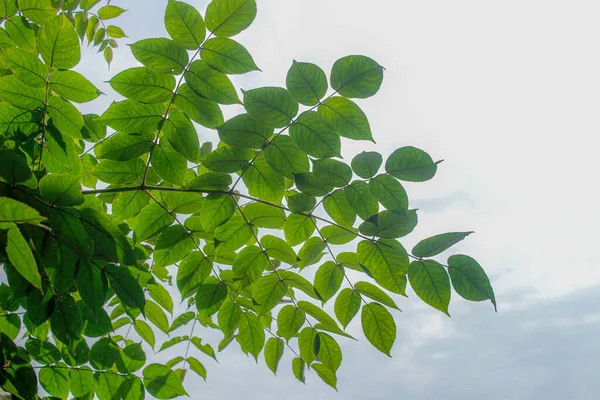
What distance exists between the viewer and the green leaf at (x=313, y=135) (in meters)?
1.93

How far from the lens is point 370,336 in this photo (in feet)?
7.02

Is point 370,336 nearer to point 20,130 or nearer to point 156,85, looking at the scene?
point 156,85

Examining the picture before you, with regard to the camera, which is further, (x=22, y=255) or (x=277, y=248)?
(x=277, y=248)

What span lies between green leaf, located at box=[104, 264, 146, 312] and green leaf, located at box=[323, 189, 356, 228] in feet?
3.07

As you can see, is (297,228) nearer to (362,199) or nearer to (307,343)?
(362,199)

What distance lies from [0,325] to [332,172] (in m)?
1.93

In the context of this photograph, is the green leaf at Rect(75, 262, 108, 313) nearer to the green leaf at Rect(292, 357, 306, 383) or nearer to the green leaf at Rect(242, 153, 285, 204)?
the green leaf at Rect(242, 153, 285, 204)

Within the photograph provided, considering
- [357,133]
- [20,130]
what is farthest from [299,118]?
[20,130]

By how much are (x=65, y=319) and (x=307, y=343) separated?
4.00 feet

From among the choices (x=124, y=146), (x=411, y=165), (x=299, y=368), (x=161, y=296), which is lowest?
(x=161, y=296)

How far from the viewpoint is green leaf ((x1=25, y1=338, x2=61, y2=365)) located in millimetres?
2146

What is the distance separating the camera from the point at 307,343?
239 cm

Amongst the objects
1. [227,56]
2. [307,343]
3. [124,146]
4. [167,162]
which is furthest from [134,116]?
[307,343]

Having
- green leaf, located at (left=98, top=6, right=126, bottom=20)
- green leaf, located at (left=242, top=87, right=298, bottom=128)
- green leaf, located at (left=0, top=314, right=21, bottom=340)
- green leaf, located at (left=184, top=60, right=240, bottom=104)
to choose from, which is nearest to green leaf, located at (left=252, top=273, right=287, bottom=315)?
green leaf, located at (left=242, top=87, right=298, bottom=128)
